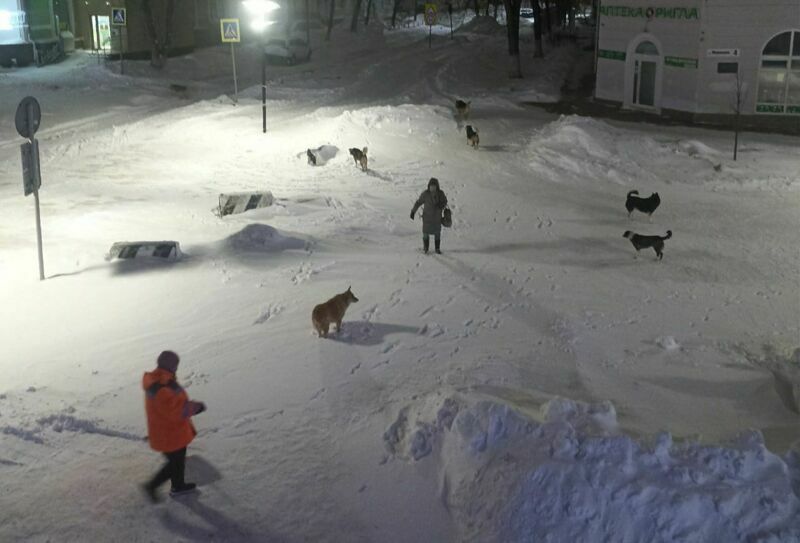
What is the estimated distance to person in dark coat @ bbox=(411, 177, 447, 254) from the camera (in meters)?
11.9

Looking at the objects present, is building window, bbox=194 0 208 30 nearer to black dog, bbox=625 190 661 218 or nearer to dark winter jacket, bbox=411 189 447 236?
black dog, bbox=625 190 661 218

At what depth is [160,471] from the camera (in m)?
6.07

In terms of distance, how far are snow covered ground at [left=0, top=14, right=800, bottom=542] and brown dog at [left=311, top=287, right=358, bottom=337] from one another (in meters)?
0.20

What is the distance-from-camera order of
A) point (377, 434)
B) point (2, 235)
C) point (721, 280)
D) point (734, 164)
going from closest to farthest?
point (377, 434) < point (721, 280) < point (2, 235) < point (734, 164)

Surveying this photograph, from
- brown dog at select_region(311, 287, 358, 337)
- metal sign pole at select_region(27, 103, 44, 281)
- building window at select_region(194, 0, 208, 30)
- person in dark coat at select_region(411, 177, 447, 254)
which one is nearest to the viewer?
brown dog at select_region(311, 287, 358, 337)

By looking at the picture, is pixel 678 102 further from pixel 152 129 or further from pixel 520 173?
pixel 152 129

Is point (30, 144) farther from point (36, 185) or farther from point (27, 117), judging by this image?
point (36, 185)

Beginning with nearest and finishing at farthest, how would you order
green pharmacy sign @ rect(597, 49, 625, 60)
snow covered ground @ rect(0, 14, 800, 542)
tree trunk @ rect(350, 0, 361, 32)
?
snow covered ground @ rect(0, 14, 800, 542) < green pharmacy sign @ rect(597, 49, 625, 60) < tree trunk @ rect(350, 0, 361, 32)

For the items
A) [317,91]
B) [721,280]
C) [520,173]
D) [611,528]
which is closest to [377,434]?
[611,528]

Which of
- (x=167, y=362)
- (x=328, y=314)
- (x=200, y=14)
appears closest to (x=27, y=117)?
(x=328, y=314)

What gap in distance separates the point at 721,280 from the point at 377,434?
6867mm

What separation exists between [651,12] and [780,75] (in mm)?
4789

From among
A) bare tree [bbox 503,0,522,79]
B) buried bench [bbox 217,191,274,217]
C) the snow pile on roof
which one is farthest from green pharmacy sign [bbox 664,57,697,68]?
the snow pile on roof

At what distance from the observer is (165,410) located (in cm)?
589
